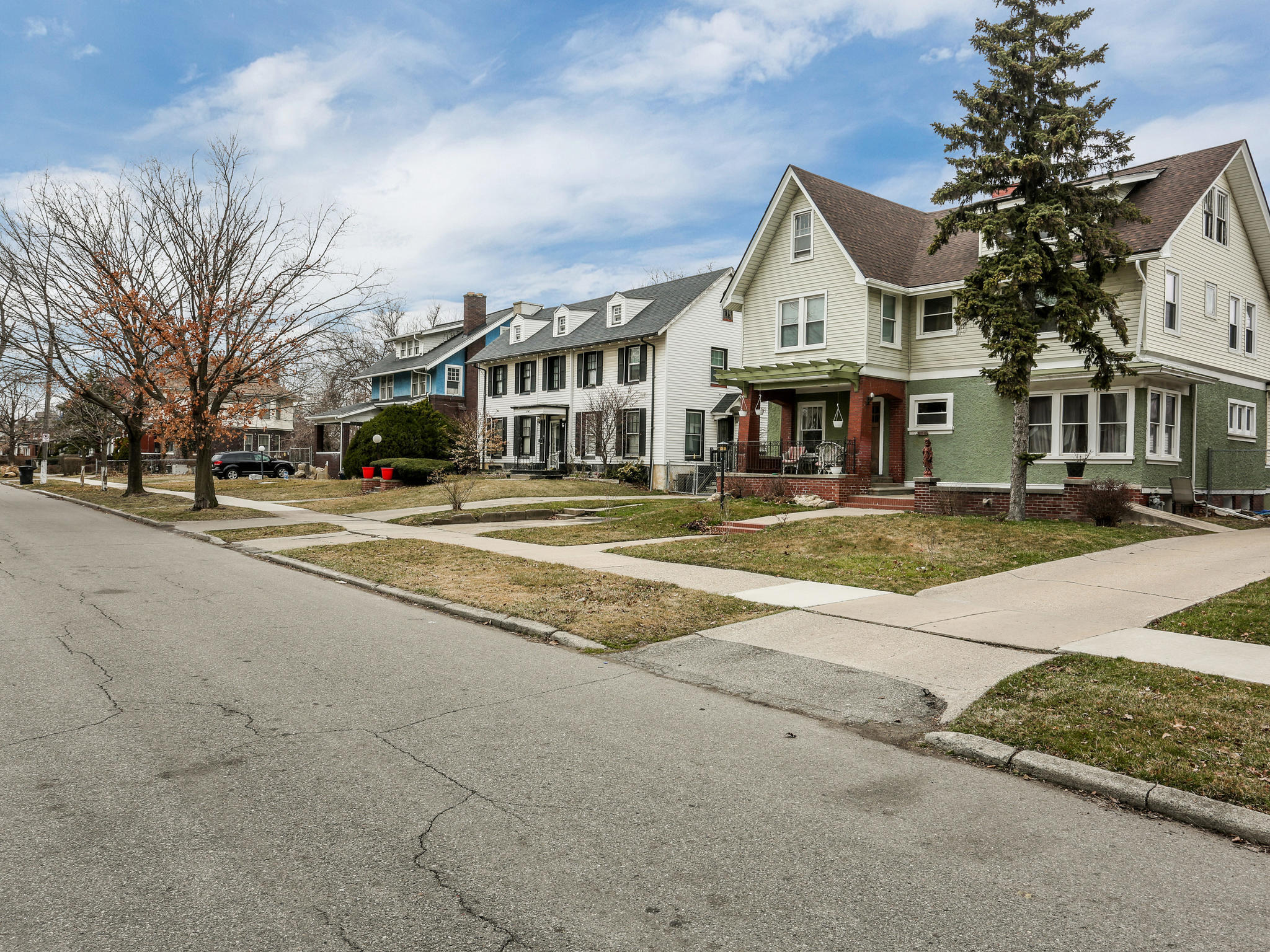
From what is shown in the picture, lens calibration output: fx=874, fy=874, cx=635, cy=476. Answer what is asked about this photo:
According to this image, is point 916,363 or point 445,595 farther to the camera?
point 916,363

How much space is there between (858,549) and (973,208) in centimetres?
990

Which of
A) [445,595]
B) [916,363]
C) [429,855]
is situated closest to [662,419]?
[916,363]

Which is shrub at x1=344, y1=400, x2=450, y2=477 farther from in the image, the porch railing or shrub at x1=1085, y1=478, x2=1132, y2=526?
shrub at x1=1085, y1=478, x2=1132, y2=526

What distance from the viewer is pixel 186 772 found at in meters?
4.95

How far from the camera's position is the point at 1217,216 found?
922 inches

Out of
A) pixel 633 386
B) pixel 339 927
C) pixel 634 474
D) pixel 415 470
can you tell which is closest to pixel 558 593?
pixel 339 927

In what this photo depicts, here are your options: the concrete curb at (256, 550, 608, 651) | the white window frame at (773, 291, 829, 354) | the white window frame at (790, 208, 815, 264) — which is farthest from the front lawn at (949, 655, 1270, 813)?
the white window frame at (790, 208, 815, 264)

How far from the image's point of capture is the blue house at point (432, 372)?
48.4 metres

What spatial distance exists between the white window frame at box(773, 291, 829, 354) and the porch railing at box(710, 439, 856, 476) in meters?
2.87

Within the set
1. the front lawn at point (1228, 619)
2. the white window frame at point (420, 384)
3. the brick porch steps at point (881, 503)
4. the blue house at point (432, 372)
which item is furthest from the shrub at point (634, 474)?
the front lawn at point (1228, 619)

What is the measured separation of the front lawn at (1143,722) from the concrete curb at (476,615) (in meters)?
3.72

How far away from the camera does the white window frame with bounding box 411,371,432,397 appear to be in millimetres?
49281

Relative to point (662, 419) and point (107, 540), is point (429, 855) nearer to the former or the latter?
point (107, 540)

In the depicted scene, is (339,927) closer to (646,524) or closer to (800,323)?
(646,524)
